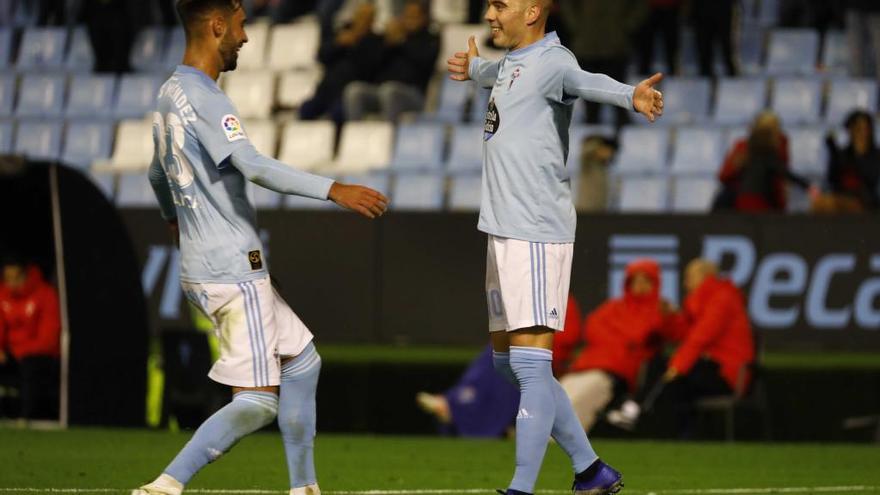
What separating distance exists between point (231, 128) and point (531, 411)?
151cm

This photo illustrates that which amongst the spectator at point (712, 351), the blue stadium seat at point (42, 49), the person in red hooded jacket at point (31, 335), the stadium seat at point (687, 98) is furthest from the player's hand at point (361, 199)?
the blue stadium seat at point (42, 49)

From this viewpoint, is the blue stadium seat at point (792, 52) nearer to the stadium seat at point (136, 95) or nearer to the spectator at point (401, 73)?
the spectator at point (401, 73)

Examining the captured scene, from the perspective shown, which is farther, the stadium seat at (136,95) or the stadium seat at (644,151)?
the stadium seat at (136,95)

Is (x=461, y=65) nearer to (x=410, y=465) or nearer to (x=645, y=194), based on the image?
(x=410, y=465)

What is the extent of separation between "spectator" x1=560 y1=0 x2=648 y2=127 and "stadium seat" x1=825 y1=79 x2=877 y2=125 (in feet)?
6.44

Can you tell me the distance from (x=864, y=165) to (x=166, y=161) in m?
10.1

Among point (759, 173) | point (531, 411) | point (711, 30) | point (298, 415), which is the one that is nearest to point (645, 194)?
point (759, 173)

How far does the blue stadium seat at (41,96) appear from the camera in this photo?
70.0 feet

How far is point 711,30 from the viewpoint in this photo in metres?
18.2

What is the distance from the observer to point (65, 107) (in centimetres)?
2139

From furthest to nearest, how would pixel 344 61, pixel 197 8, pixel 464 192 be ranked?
pixel 344 61 → pixel 464 192 → pixel 197 8

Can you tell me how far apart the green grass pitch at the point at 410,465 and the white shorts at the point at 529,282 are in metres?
1.75

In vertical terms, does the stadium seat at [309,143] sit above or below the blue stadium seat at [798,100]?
below

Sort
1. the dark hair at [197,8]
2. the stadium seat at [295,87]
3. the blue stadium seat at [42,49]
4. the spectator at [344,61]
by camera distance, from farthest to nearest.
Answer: the blue stadium seat at [42,49] < the stadium seat at [295,87] < the spectator at [344,61] < the dark hair at [197,8]
